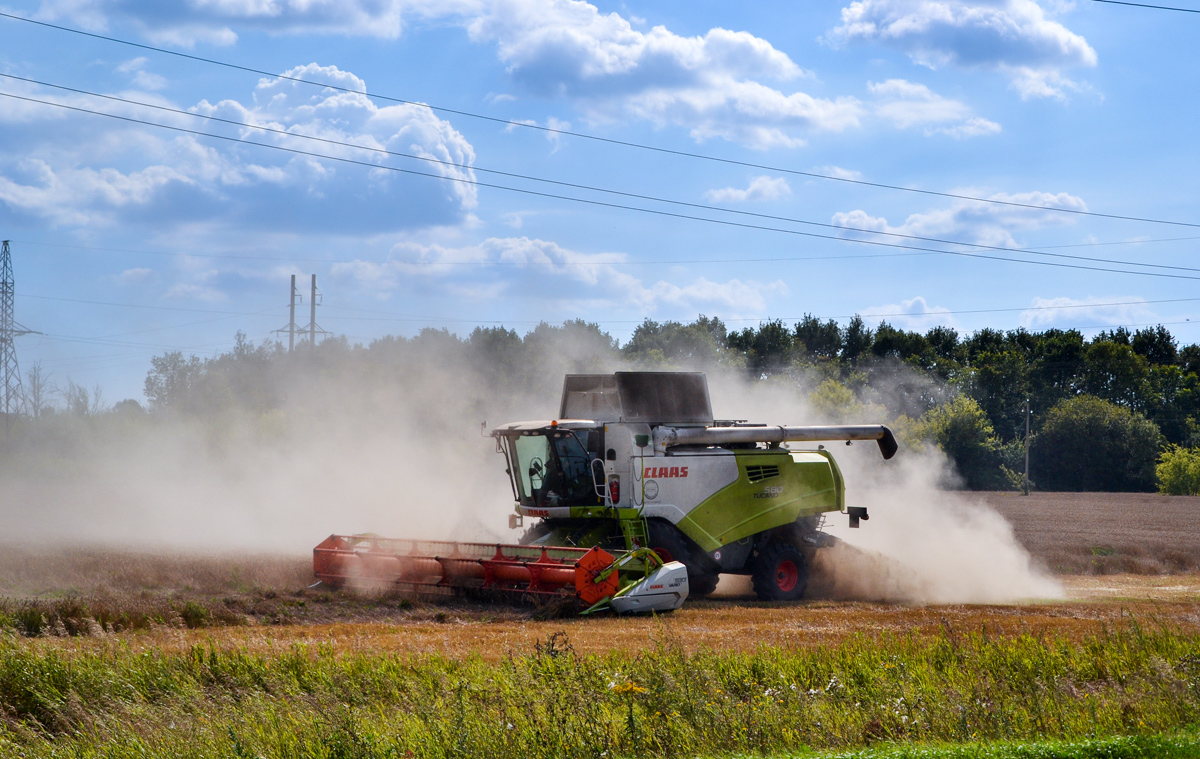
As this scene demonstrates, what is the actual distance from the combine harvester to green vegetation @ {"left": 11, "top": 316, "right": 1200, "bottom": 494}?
8.51 meters

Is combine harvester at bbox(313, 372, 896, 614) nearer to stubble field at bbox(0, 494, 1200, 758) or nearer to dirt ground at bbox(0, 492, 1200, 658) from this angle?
dirt ground at bbox(0, 492, 1200, 658)

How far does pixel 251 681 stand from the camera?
8133mm

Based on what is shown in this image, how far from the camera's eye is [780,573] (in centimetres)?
1772

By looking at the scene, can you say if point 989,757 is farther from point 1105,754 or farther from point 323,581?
point 323,581

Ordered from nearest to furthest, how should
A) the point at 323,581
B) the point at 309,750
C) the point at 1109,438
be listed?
1. the point at 309,750
2. the point at 323,581
3. the point at 1109,438

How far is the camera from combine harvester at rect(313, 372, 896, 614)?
1605 cm

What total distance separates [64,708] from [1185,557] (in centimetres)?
3012

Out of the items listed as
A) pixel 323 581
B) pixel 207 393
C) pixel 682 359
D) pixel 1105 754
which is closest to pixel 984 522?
pixel 323 581

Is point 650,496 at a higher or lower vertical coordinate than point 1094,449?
higher

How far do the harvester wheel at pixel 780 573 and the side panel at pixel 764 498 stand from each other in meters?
0.46

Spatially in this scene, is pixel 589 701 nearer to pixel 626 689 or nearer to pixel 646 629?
pixel 626 689

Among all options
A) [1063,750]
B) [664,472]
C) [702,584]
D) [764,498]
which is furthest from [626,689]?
[764,498]

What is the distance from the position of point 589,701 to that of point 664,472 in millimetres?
9841

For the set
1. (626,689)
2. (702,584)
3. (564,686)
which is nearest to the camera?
(564,686)
